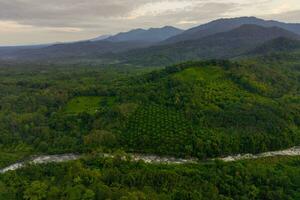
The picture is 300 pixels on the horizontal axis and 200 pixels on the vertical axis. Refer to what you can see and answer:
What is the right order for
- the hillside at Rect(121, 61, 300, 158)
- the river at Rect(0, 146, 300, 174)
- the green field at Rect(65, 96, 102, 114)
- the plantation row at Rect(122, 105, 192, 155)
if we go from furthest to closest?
the green field at Rect(65, 96, 102, 114)
the hillside at Rect(121, 61, 300, 158)
the plantation row at Rect(122, 105, 192, 155)
the river at Rect(0, 146, 300, 174)

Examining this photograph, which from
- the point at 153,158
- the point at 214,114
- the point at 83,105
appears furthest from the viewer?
the point at 83,105

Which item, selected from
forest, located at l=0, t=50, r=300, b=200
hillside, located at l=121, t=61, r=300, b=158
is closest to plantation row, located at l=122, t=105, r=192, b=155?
hillside, located at l=121, t=61, r=300, b=158

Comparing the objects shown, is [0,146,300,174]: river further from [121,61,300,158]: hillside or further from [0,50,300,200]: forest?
[121,61,300,158]: hillside

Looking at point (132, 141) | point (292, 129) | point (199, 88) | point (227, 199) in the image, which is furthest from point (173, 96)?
point (227, 199)

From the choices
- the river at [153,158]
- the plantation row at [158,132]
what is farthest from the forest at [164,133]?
the river at [153,158]

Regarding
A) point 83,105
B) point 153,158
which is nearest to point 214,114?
point 153,158

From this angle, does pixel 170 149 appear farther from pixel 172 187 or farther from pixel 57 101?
pixel 57 101

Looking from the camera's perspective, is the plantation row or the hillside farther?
the hillside

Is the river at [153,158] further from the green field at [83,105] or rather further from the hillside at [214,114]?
the green field at [83,105]

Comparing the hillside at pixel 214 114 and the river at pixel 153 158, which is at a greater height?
the hillside at pixel 214 114

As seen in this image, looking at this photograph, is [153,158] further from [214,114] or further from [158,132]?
[214,114]

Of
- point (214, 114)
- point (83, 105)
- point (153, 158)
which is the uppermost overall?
point (214, 114)

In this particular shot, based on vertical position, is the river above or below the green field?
below
